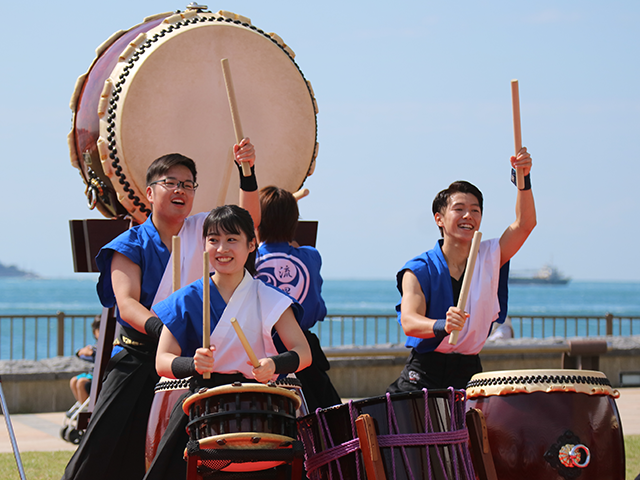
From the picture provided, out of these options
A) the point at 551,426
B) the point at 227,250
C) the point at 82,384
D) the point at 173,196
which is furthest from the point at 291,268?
the point at 82,384

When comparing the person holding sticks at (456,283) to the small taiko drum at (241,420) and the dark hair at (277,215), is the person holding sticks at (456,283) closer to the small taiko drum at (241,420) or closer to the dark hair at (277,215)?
the dark hair at (277,215)

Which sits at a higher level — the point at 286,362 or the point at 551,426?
the point at 286,362

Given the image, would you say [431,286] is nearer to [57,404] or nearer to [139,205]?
[139,205]

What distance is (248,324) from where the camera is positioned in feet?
8.00

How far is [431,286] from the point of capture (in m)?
3.00

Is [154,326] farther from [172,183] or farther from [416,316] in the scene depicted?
[416,316]

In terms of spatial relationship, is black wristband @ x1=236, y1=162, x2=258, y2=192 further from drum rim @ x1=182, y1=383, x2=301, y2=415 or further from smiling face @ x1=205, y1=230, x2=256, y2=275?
drum rim @ x1=182, y1=383, x2=301, y2=415

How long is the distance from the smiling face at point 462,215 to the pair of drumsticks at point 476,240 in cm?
20

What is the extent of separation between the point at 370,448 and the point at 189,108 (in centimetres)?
199

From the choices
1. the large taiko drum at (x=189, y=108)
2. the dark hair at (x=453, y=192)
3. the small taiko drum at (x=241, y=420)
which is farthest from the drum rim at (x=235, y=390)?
the large taiko drum at (x=189, y=108)

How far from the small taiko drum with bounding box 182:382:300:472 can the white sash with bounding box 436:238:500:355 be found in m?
0.99

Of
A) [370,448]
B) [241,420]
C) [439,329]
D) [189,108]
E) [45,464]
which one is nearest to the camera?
[241,420]

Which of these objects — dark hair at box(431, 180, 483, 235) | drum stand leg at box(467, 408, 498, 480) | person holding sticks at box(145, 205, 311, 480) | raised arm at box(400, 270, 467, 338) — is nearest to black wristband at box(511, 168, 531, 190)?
dark hair at box(431, 180, 483, 235)

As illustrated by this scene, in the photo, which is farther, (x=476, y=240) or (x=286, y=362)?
(x=476, y=240)
